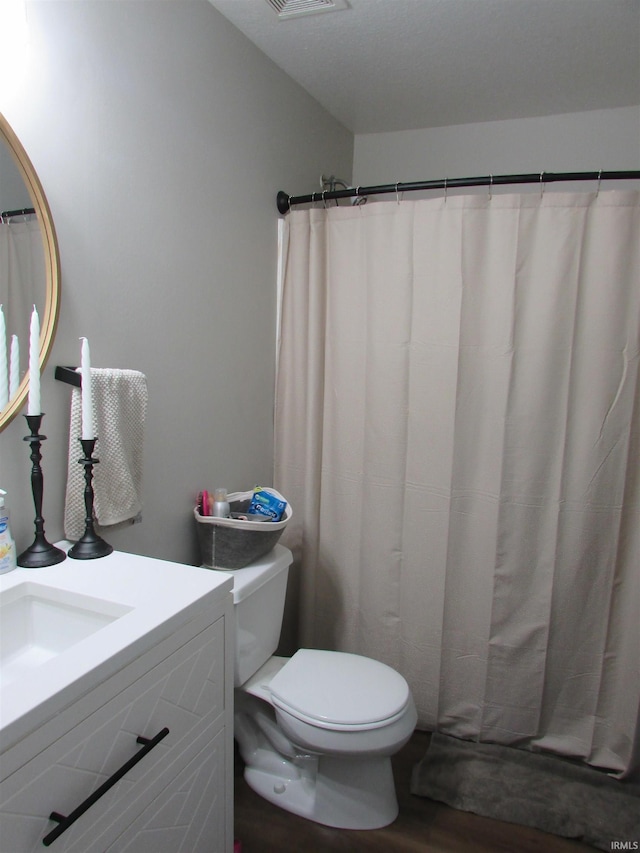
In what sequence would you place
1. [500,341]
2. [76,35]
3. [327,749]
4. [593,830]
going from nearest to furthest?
[76,35] < [327,749] < [593,830] < [500,341]

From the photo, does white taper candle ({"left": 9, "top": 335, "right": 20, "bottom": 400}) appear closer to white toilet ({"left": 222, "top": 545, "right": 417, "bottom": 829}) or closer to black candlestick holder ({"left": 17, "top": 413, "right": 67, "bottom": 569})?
black candlestick holder ({"left": 17, "top": 413, "right": 67, "bottom": 569})

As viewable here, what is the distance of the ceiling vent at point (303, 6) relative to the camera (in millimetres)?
1515

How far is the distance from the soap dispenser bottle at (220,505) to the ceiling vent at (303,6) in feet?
4.54

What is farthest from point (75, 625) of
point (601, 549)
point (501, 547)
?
point (601, 549)

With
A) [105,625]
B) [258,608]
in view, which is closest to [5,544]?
[105,625]

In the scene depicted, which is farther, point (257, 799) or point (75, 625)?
point (257, 799)

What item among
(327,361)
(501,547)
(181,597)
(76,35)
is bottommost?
(501,547)

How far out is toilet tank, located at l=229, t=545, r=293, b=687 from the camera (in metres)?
1.48

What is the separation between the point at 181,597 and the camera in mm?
979

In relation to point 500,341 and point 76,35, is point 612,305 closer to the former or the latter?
point 500,341

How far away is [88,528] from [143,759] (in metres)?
0.48

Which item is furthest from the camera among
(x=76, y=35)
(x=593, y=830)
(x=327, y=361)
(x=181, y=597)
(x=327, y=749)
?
(x=327, y=361)

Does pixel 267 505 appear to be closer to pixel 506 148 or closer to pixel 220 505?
pixel 220 505

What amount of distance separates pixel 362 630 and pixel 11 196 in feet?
5.64
